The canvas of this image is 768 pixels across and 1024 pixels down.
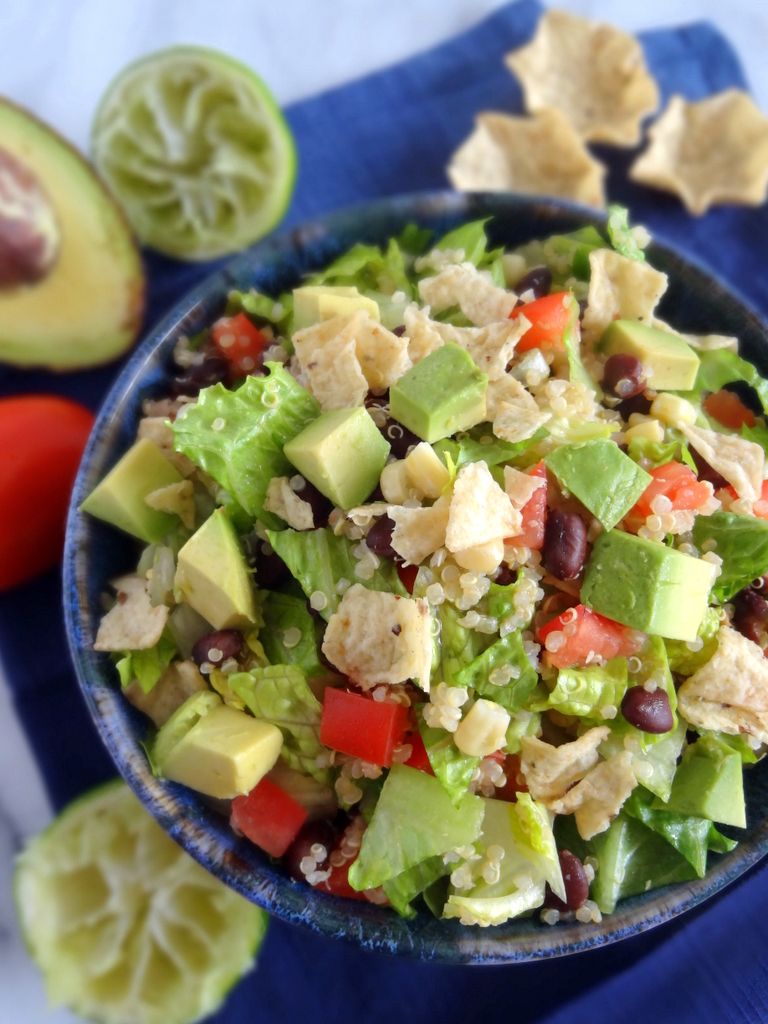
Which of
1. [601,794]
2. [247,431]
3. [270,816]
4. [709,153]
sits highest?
[247,431]

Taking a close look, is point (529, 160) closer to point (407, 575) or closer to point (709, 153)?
A: point (709, 153)

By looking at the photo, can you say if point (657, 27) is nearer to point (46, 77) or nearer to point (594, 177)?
point (594, 177)

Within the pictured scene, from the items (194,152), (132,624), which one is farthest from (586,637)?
(194,152)

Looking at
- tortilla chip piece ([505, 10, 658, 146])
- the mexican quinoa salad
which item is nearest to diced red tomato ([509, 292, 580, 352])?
the mexican quinoa salad

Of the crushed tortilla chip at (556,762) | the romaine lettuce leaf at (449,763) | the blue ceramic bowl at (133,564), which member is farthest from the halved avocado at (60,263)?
the crushed tortilla chip at (556,762)

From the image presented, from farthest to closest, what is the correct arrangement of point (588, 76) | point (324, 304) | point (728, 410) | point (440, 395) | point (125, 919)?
1. point (588, 76)
2. point (125, 919)
3. point (728, 410)
4. point (324, 304)
5. point (440, 395)

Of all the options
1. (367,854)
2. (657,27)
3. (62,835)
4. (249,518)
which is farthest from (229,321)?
(657,27)

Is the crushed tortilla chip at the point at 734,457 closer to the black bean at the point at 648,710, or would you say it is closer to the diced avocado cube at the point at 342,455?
the black bean at the point at 648,710

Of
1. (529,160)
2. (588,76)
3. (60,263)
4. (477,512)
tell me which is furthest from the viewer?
(588,76)
